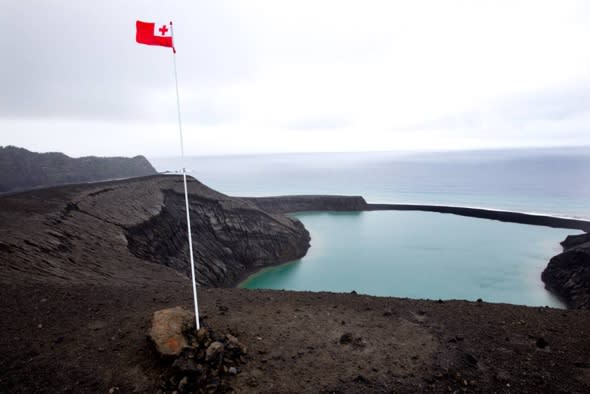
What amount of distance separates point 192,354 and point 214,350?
1.46 feet

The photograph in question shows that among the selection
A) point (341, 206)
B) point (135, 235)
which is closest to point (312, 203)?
point (341, 206)

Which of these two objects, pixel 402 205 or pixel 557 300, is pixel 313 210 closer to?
pixel 402 205

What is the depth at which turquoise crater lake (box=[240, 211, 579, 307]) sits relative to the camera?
27.5 m

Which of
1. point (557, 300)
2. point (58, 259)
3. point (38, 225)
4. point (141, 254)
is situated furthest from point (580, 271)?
point (38, 225)

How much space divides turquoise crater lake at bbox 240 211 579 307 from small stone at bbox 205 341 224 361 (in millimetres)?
21833

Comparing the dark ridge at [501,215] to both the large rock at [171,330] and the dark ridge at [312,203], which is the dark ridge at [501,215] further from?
the large rock at [171,330]

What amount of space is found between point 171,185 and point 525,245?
46.0 meters

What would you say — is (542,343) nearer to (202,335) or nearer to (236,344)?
(236,344)

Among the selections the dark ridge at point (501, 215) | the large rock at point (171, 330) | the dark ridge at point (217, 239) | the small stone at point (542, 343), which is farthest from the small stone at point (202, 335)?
the dark ridge at point (501, 215)

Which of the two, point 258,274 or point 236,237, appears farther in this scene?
point 236,237

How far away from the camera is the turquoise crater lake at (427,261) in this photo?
27453mm

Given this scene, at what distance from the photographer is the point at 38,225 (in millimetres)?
17516

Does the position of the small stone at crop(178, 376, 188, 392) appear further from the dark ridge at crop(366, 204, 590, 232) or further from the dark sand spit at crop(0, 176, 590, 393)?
the dark ridge at crop(366, 204, 590, 232)

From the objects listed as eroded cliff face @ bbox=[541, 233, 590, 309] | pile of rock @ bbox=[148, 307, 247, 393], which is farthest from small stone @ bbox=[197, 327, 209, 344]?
eroded cliff face @ bbox=[541, 233, 590, 309]
